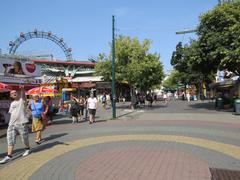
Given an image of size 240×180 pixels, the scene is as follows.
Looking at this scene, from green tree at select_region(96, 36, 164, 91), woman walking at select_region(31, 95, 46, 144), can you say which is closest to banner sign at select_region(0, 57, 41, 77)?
green tree at select_region(96, 36, 164, 91)

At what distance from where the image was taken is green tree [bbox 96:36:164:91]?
31.6 metres

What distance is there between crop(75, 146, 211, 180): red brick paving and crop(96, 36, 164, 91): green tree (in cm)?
2230

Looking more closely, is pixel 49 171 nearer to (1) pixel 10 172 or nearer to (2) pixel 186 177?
(1) pixel 10 172

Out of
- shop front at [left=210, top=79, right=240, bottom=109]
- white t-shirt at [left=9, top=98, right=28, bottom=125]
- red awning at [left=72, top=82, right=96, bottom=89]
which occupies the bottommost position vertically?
white t-shirt at [left=9, top=98, right=28, bottom=125]

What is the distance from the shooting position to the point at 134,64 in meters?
31.5

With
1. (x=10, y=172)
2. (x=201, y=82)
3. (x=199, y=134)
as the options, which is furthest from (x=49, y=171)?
(x=201, y=82)

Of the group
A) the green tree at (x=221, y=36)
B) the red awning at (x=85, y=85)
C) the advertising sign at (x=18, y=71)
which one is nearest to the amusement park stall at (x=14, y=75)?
the advertising sign at (x=18, y=71)

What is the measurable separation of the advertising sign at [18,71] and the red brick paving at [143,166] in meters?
13.5

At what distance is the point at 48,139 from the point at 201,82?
50915mm

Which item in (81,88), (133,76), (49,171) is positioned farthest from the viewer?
(81,88)

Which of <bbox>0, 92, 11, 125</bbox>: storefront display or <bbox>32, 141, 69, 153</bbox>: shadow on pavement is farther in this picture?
<bbox>0, 92, 11, 125</bbox>: storefront display

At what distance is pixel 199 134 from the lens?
12859 mm

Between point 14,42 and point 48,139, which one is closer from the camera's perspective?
point 48,139

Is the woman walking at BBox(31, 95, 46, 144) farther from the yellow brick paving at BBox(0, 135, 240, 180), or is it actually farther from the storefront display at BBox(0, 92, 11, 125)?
the storefront display at BBox(0, 92, 11, 125)
